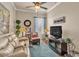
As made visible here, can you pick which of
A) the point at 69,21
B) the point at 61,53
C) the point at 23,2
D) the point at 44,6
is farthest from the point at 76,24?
the point at 23,2

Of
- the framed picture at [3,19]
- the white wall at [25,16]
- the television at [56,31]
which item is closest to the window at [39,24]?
the white wall at [25,16]

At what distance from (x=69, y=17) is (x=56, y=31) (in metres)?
0.85

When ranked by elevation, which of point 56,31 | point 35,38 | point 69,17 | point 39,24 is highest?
point 69,17

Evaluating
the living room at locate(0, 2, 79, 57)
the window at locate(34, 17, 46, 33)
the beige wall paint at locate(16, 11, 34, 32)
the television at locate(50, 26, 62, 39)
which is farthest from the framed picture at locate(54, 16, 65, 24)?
the beige wall paint at locate(16, 11, 34, 32)

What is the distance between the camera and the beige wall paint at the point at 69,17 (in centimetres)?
389

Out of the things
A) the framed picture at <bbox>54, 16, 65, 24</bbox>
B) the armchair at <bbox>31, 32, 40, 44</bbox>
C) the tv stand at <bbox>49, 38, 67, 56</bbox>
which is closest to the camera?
the tv stand at <bbox>49, 38, 67, 56</bbox>

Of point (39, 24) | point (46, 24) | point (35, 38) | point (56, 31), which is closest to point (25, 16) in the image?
point (39, 24)

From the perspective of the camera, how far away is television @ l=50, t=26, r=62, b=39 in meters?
4.71

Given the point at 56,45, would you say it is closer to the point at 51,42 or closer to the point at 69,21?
the point at 51,42

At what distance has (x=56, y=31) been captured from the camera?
482 cm

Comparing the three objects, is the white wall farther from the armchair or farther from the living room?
the armchair

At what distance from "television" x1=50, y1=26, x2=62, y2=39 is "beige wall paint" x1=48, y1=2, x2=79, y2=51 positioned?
0.53 feet

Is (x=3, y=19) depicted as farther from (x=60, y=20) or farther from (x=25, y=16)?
(x=60, y=20)

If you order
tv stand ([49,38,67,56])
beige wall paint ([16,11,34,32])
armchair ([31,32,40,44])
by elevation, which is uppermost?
beige wall paint ([16,11,34,32])
